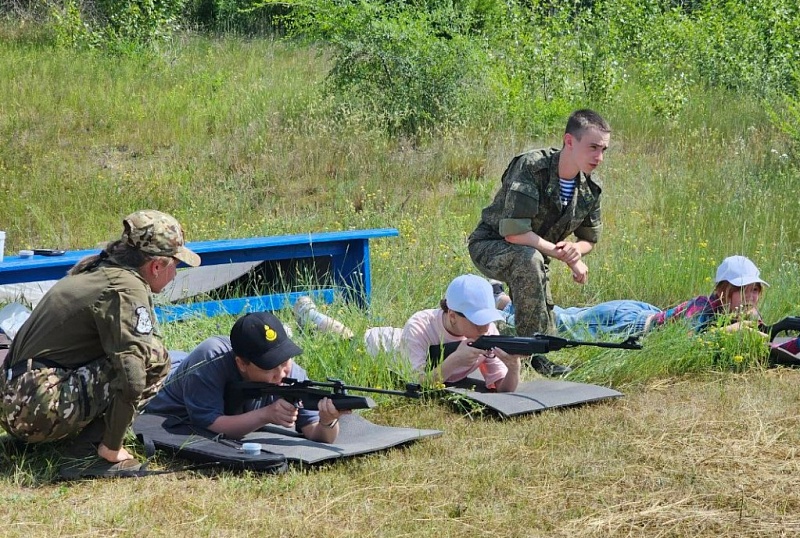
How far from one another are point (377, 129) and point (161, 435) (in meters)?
7.92

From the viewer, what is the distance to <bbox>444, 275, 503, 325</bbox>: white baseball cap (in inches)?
211

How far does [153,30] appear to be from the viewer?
15992 millimetres

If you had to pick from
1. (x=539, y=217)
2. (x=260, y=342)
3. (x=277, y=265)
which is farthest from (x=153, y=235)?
(x=277, y=265)

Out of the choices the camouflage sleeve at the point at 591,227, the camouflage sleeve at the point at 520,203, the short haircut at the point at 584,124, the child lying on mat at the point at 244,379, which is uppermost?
the short haircut at the point at 584,124

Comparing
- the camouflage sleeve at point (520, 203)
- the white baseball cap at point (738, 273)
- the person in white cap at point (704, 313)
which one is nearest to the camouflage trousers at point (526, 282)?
the camouflage sleeve at point (520, 203)

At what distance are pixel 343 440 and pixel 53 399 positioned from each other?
133 centimetres

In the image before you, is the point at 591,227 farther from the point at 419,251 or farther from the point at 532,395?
the point at 419,251

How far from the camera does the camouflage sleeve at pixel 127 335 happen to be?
165 inches

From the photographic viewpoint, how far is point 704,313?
6.69 m

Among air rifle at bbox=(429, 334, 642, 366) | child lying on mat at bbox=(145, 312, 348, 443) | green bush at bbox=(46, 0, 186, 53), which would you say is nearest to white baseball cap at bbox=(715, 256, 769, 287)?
air rifle at bbox=(429, 334, 642, 366)

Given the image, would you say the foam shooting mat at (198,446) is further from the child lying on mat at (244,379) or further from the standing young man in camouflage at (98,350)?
the standing young man in camouflage at (98,350)

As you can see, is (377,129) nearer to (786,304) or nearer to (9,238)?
(9,238)

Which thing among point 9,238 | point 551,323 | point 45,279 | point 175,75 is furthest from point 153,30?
point 551,323

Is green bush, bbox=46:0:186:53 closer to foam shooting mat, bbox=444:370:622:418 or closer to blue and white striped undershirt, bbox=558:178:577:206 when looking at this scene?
blue and white striped undershirt, bbox=558:178:577:206
